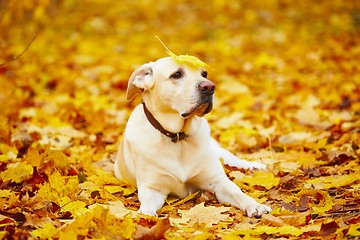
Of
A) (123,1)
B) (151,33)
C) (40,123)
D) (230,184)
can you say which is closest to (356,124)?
(230,184)

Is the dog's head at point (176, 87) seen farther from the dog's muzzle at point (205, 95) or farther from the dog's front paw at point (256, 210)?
A: the dog's front paw at point (256, 210)

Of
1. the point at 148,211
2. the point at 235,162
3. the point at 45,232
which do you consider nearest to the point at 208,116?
the point at 235,162

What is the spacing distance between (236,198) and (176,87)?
81 cm

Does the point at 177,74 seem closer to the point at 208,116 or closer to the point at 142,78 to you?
the point at 142,78

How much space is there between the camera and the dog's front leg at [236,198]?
3.71m

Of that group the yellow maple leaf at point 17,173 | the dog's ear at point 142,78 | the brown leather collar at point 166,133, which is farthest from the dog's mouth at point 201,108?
the yellow maple leaf at point 17,173

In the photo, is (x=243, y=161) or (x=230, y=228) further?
(x=243, y=161)

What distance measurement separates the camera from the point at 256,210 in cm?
371

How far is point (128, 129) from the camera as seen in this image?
4.39 metres

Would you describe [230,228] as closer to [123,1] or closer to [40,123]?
[40,123]

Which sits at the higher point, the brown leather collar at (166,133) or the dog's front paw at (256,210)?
the brown leather collar at (166,133)

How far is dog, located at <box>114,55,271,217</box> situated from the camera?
4.03 meters

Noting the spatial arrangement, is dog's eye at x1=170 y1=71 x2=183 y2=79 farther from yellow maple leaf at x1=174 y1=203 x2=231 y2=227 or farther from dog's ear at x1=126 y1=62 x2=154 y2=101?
yellow maple leaf at x1=174 y1=203 x2=231 y2=227

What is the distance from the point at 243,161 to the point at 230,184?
0.85 meters
